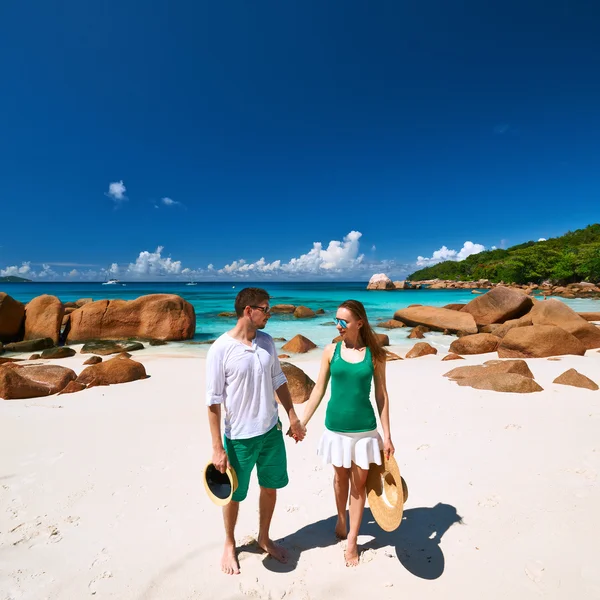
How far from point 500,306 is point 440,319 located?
2.74 metres

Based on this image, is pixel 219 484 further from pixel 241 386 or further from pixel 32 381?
pixel 32 381

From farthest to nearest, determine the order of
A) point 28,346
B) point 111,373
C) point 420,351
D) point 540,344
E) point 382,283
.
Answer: point 382,283 → point 28,346 → point 420,351 → point 540,344 → point 111,373

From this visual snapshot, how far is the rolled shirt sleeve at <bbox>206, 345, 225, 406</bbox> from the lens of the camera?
2193 millimetres

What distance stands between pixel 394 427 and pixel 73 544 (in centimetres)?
369

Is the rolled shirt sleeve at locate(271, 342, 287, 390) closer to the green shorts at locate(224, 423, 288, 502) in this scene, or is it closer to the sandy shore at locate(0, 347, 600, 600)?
the green shorts at locate(224, 423, 288, 502)

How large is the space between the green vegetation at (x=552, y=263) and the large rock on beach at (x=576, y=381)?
53930 millimetres

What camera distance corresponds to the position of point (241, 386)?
2.29 meters

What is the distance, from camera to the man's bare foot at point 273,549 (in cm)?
248

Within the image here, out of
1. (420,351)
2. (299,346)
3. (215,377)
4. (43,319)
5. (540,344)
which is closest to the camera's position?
(215,377)

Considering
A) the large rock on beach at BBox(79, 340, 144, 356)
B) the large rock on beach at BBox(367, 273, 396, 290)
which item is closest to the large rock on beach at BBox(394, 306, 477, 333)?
the large rock on beach at BBox(79, 340, 144, 356)

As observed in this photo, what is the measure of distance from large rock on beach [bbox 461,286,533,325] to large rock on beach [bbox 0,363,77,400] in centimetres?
1638

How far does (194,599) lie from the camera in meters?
2.18

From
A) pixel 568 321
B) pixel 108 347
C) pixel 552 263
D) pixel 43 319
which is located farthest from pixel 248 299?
Answer: pixel 552 263

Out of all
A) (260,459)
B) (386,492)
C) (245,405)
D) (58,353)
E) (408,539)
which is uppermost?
(245,405)
